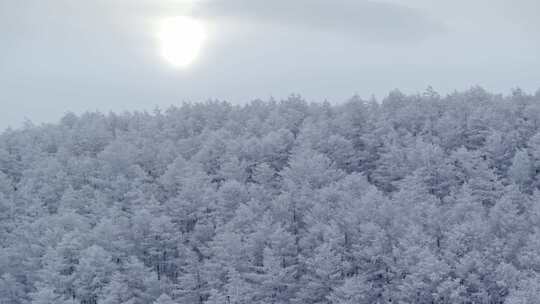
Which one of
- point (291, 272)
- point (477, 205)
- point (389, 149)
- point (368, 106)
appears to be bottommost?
point (291, 272)

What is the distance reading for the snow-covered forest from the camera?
54562mm

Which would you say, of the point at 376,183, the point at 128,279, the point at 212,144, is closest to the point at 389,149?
the point at 376,183

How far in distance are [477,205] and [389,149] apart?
2370cm

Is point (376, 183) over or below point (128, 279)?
over

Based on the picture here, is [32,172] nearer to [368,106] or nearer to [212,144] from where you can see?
[212,144]

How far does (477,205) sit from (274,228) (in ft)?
57.1

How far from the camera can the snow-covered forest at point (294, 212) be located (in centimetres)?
5456

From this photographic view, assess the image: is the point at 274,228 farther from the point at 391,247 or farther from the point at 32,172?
the point at 32,172

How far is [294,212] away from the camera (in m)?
65.8

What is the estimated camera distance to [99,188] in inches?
3366

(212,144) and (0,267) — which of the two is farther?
(212,144)

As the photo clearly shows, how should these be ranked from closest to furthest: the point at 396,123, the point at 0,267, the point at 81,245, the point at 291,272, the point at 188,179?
the point at 291,272, the point at 81,245, the point at 0,267, the point at 188,179, the point at 396,123

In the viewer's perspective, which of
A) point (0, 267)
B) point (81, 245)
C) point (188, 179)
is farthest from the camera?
point (188, 179)

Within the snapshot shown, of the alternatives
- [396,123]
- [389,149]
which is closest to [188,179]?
[389,149]
